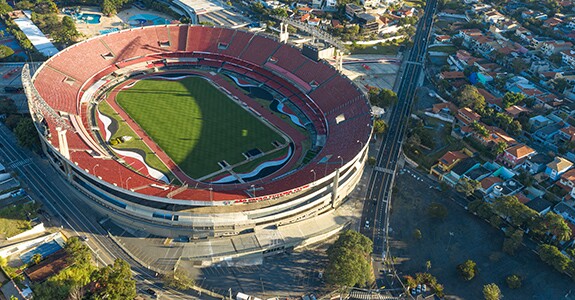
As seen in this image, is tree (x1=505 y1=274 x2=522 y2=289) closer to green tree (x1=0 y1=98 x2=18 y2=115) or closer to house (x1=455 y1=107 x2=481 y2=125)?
house (x1=455 y1=107 x2=481 y2=125)

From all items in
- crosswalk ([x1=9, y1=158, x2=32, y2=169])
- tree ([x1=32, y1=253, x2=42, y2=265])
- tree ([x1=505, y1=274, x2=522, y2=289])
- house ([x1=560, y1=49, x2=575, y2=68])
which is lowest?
tree ([x1=505, y1=274, x2=522, y2=289])

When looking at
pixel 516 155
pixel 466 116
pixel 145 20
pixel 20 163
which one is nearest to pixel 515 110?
pixel 466 116

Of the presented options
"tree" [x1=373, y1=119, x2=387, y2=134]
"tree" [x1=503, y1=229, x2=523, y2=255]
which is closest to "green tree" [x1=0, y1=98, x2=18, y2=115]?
"tree" [x1=373, y1=119, x2=387, y2=134]

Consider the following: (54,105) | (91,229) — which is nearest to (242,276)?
(91,229)

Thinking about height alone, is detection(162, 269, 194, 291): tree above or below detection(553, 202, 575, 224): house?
below

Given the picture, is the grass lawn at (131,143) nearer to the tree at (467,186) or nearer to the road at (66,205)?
the road at (66,205)

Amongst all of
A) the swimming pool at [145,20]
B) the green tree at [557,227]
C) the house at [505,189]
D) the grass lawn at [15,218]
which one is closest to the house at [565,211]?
the green tree at [557,227]

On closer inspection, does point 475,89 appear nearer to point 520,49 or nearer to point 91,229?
point 520,49
